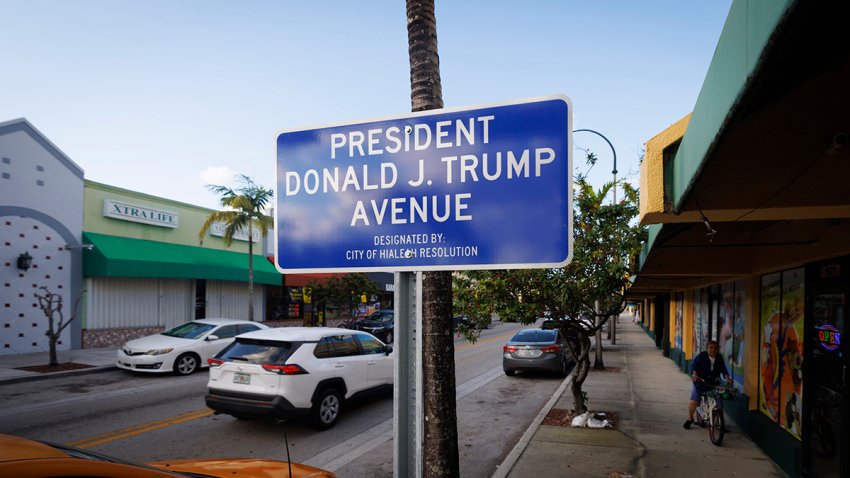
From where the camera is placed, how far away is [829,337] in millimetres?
5863

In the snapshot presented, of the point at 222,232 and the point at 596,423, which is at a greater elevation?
the point at 222,232

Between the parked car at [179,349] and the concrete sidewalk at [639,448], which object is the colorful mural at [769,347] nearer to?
the concrete sidewalk at [639,448]

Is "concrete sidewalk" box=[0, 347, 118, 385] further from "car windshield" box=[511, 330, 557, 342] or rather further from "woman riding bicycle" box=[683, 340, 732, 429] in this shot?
"woman riding bicycle" box=[683, 340, 732, 429]

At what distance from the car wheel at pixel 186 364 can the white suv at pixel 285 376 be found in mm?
5769

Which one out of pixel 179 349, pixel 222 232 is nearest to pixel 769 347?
pixel 179 349

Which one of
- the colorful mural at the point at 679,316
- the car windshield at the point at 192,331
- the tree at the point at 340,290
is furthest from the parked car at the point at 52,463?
the tree at the point at 340,290

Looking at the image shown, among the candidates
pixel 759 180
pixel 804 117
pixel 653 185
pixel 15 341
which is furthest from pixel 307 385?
pixel 15 341

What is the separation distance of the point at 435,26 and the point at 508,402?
920cm

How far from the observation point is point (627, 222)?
28.6ft

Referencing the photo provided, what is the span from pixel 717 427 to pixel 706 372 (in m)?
1.05

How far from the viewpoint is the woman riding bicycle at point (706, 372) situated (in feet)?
28.7

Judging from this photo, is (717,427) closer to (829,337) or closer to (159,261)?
(829,337)

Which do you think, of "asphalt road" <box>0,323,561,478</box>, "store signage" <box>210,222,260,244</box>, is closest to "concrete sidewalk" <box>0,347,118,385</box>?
"asphalt road" <box>0,323,561,478</box>

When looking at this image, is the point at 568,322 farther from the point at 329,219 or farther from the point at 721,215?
the point at 329,219
